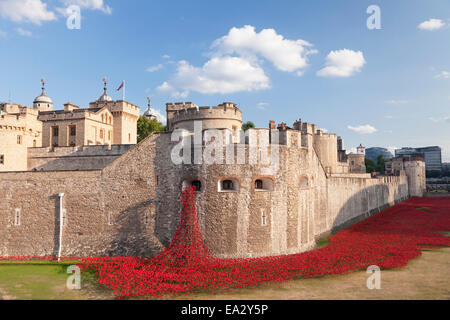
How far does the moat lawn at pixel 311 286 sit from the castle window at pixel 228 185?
5.91 meters

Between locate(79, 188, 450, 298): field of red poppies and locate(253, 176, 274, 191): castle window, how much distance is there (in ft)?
12.8

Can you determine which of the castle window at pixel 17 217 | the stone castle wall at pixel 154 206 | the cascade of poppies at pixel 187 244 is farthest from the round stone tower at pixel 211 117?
the castle window at pixel 17 217

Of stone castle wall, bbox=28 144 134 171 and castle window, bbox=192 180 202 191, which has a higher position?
stone castle wall, bbox=28 144 134 171

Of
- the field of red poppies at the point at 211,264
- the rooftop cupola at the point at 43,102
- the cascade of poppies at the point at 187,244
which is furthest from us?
the rooftop cupola at the point at 43,102

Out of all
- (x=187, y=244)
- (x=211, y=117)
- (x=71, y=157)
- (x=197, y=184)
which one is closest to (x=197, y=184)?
(x=197, y=184)

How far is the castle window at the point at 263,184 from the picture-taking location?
18.8 m

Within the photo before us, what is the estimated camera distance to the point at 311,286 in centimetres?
1406

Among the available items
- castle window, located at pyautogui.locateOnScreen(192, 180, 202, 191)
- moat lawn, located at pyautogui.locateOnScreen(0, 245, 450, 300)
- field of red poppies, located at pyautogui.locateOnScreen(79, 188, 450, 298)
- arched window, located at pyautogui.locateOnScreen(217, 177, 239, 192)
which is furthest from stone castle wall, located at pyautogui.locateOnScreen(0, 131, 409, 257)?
moat lawn, located at pyautogui.locateOnScreen(0, 245, 450, 300)

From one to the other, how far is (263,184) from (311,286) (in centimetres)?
673

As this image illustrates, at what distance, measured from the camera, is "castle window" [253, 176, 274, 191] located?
18.8m

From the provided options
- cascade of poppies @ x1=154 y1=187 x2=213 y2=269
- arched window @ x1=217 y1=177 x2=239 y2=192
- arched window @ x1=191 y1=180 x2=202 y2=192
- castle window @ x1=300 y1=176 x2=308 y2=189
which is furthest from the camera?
castle window @ x1=300 y1=176 x2=308 y2=189

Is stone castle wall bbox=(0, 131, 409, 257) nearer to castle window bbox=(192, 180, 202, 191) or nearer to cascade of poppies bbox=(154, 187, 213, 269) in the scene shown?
cascade of poppies bbox=(154, 187, 213, 269)

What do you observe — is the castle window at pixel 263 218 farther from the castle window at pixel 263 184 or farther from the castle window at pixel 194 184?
the castle window at pixel 194 184
